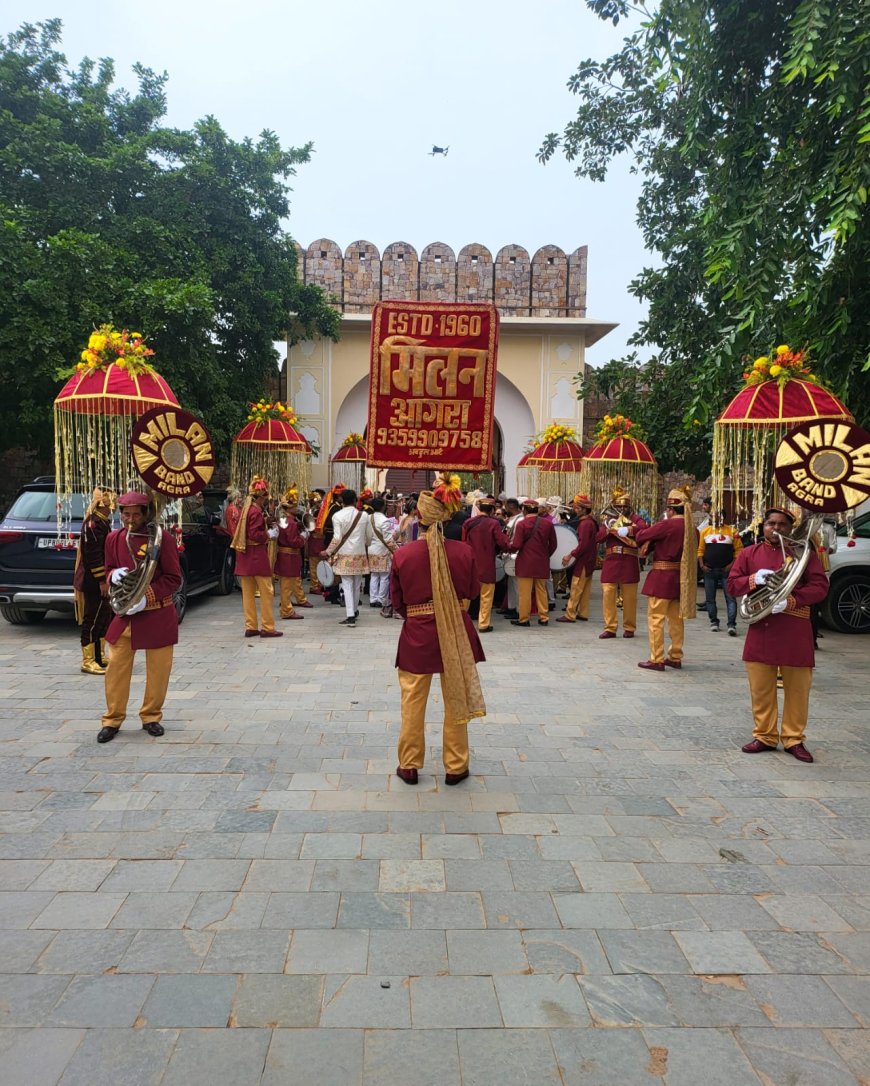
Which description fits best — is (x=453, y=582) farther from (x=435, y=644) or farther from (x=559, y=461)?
(x=559, y=461)

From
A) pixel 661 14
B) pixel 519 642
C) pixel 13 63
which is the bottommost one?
pixel 519 642

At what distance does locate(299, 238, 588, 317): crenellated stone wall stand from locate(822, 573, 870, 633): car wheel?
11.2 meters

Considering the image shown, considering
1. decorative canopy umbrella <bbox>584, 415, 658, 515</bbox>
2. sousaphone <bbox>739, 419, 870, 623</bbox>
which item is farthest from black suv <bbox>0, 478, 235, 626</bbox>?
decorative canopy umbrella <bbox>584, 415, 658, 515</bbox>

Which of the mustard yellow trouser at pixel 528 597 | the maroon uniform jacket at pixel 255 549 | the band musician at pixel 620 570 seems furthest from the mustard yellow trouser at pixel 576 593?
the maroon uniform jacket at pixel 255 549

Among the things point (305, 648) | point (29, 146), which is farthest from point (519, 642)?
point (29, 146)

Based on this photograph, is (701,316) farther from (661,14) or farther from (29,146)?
(29,146)

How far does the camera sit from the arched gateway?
1938 cm

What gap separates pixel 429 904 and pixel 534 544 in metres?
7.49

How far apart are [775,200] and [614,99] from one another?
7.79 m

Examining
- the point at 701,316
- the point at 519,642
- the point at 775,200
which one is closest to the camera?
the point at 775,200

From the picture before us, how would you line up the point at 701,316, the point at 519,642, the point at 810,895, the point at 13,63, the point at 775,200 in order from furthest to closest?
the point at 13,63 → the point at 701,316 → the point at 519,642 → the point at 775,200 → the point at 810,895

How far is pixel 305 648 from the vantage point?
8.75m

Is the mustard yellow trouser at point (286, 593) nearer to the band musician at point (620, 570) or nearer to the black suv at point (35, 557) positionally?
the black suv at point (35, 557)

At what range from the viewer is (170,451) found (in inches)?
216
